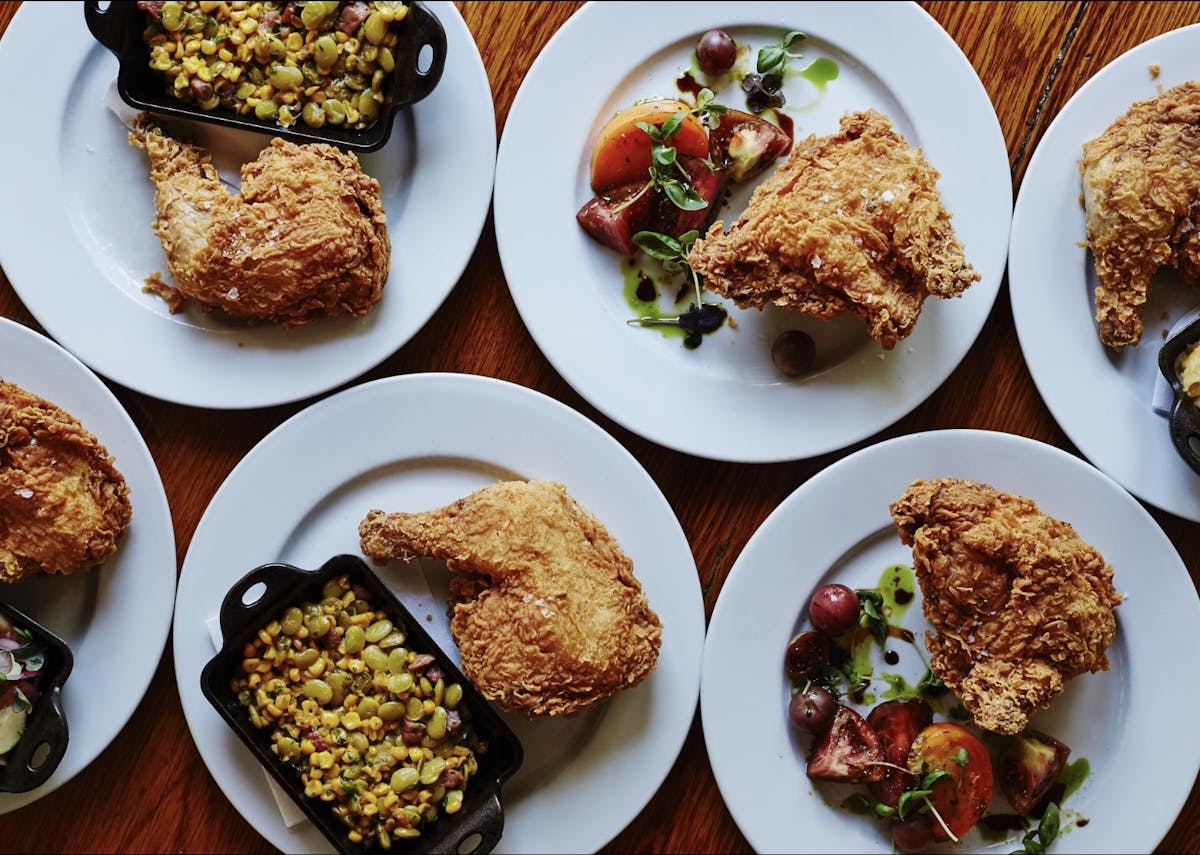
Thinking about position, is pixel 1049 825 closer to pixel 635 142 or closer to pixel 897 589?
pixel 897 589

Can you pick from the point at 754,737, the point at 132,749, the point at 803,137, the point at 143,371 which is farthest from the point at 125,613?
the point at 803,137

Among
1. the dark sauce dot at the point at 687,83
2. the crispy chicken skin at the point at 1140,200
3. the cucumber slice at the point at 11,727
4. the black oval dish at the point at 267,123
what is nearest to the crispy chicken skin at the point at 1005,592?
the crispy chicken skin at the point at 1140,200

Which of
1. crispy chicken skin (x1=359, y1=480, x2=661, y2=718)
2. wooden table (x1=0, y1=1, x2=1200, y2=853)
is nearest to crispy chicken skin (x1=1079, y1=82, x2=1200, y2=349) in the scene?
wooden table (x1=0, y1=1, x2=1200, y2=853)

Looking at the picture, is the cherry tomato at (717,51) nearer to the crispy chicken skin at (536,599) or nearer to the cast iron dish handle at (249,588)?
the crispy chicken skin at (536,599)

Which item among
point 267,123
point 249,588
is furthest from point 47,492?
point 267,123

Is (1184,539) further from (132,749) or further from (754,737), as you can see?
(132,749)

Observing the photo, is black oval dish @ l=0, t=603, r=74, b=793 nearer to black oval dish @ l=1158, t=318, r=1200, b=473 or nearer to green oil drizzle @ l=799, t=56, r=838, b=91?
green oil drizzle @ l=799, t=56, r=838, b=91

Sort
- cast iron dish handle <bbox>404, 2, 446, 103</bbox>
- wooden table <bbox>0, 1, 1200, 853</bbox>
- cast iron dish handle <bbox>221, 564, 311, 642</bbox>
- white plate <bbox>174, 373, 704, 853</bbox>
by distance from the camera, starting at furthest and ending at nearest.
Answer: wooden table <bbox>0, 1, 1200, 853</bbox> → white plate <bbox>174, 373, 704, 853</bbox> → cast iron dish handle <bbox>404, 2, 446, 103</bbox> → cast iron dish handle <bbox>221, 564, 311, 642</bbox>
